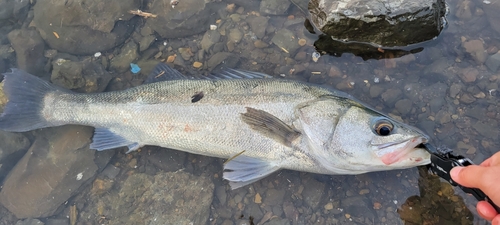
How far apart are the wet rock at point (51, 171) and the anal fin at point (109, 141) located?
55 centimetres

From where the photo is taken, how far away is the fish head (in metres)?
3.21

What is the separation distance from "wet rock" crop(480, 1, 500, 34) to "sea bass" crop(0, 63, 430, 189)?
2.30 metres

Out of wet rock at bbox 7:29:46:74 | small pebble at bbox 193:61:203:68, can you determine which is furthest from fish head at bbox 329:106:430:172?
wet rock at bbox 7:29:46:74

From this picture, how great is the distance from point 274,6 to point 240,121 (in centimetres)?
198

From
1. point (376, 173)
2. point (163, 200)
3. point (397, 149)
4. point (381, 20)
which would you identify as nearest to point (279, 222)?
point (376, 173)

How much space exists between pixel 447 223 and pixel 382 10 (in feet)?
7.93

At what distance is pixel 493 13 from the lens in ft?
14.8

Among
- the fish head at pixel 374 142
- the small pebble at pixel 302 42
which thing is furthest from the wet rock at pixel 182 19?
the fish head at pixel 374 142

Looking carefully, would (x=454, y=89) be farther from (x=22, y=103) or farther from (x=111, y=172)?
(x=22, y=103)

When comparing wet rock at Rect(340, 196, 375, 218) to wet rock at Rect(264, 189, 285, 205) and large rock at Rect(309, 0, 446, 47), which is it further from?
large rock at Rect(309, 0, 446, 47)

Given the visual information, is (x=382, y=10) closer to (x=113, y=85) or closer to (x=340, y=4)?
Answer: (x=340, y=4)

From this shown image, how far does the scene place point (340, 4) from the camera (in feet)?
13.7

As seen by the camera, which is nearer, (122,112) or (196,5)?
(122,112)

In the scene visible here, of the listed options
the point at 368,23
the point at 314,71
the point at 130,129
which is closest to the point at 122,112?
the point at 130,129
